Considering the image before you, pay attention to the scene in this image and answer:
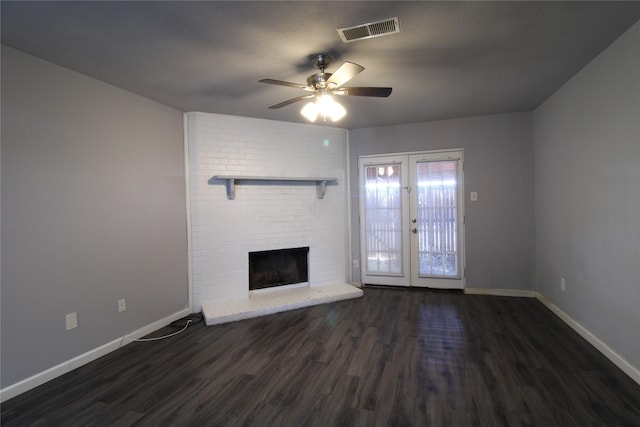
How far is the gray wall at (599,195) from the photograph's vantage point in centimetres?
218

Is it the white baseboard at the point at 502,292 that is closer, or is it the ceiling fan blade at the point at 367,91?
the ceiling fan blade at the point at 367,91

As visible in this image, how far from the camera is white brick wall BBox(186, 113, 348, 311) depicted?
3.78 metres

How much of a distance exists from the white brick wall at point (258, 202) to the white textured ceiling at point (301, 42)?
787 millimetres

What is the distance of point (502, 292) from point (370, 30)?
383cm

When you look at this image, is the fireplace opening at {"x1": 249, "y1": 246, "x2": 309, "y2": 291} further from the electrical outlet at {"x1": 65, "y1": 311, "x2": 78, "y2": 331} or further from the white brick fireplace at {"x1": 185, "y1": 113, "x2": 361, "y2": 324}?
the electrical outlet at {"x1": 65, "y1": 311, "x2": 78, "y2": 331}

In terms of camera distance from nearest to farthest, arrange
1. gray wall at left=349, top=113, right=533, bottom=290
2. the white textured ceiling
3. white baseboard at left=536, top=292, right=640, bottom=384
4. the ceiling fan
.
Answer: the white textured ceiling, white baseboard at left=536, top=292, right=640, bottom=384, the ceiling fan, gray wall at left=349, top=113, right=533, bottom=290

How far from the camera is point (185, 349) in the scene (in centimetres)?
280

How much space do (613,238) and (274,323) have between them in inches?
127

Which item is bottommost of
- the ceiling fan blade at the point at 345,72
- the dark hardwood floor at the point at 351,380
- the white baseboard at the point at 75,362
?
the dark hardwood floor at the point at 351,380

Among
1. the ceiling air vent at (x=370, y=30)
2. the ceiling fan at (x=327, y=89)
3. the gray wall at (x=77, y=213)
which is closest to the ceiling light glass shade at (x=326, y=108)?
the ceiling fan at (x=327, y=89)

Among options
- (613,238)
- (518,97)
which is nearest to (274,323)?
(613,238)

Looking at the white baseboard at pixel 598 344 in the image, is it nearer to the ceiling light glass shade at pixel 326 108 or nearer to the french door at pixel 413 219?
the french door at pixel 413 219

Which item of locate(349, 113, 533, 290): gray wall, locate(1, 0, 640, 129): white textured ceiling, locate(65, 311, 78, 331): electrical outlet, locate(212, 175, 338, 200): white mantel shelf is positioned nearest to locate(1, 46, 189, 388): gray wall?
locate(65, 311, 78, 331): electrical outlet

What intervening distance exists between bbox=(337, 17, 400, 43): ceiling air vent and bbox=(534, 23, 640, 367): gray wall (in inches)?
67.4
